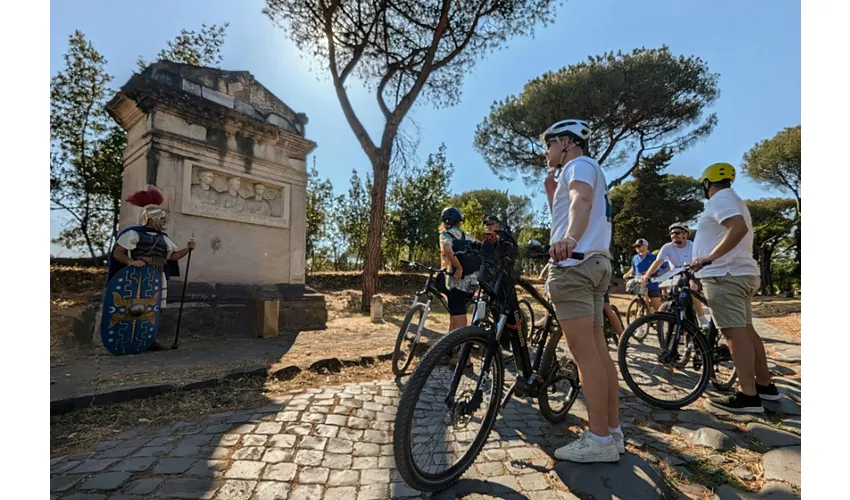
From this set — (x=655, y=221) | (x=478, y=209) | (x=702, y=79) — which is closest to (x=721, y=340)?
(x=702, y=79)

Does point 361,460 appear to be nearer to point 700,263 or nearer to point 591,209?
point 591,209

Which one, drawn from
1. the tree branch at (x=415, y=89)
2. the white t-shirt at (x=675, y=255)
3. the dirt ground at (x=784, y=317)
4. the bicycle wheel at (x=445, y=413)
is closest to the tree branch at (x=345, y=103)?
the tree branch at (x=415, y=89)

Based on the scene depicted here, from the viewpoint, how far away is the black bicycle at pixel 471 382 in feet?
5.64

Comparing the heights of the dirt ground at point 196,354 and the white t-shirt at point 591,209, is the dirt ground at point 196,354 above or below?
below

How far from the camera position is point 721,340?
4.45 meters

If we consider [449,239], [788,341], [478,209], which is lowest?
[788,341]

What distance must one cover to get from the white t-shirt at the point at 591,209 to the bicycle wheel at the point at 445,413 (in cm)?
72

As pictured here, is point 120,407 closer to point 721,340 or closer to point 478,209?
point 721,340

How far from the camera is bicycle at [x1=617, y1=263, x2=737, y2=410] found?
3.19 m

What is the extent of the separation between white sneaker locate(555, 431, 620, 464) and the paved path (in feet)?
0.12

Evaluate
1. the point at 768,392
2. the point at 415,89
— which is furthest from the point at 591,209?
the point at 415,89

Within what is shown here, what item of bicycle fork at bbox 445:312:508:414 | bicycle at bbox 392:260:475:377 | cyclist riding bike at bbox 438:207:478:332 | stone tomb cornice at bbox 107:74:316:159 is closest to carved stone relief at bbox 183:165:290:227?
stone tomb cornice at bbox 107:74:316:159

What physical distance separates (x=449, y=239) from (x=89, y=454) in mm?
3270

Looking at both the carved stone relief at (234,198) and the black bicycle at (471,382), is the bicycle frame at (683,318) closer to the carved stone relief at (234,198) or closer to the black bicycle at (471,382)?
the black bicycle at (471,382)
